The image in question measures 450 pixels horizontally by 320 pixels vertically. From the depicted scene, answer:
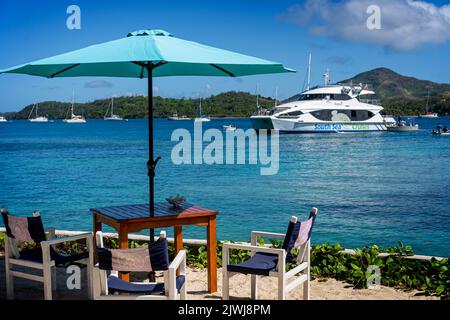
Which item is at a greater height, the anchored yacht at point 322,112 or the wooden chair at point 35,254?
the anchored yacht at point 322,112

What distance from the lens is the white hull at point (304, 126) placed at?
189ft

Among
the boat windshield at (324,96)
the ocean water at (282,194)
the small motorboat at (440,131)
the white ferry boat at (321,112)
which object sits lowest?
the ocean water at (282,194)

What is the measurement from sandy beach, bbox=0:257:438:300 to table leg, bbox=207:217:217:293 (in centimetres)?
9

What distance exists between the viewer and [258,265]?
15.0 feet

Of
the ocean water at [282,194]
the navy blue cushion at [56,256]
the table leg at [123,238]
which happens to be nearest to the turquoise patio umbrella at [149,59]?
the table leg at [123,238]

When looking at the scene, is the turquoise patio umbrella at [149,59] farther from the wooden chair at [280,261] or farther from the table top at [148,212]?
the wooden chair at [280,261]

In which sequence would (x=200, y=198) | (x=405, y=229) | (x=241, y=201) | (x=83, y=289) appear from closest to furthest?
1. (x=83, y=289)
2. (x=405, y=229)
3. (x=241, y=201)
4. (x=200, y=198)

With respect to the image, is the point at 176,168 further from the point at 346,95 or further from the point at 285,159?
the point at 346,95

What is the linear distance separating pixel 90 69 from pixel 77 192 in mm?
15463

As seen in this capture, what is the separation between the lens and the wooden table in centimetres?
481

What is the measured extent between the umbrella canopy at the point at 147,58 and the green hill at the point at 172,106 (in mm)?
148145

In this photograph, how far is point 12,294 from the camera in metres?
5.02
